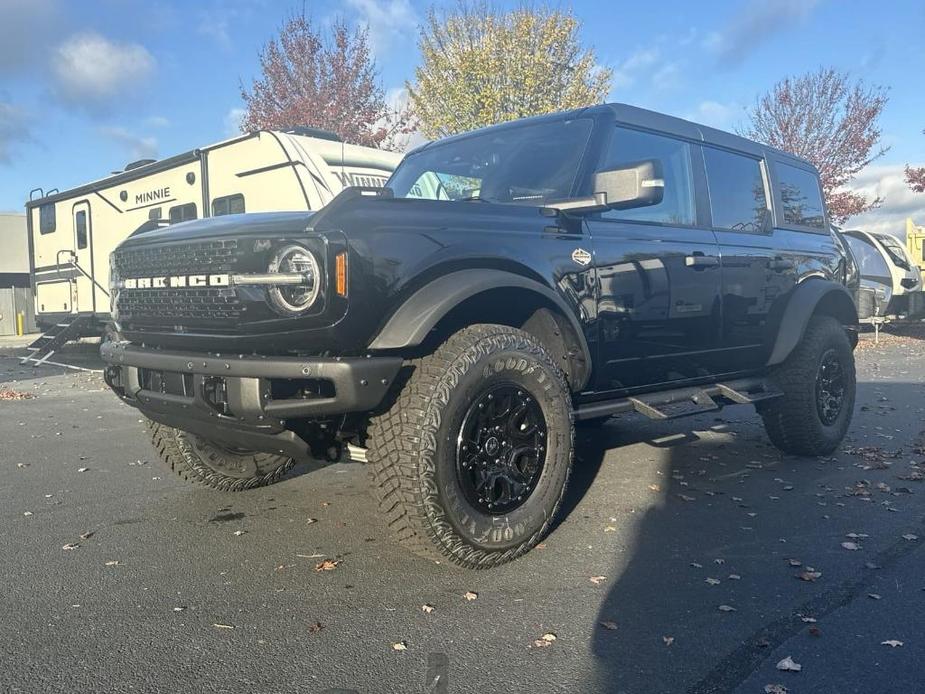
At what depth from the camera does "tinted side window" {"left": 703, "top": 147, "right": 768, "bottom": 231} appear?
488cm

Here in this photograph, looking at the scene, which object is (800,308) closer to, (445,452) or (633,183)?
(633,183)

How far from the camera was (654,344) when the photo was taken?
13.7 ft

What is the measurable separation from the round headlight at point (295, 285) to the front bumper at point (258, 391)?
0.66ft

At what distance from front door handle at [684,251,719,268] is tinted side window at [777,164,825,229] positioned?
4.39 ft

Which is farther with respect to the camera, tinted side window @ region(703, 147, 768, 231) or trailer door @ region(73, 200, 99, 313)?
trailer door @ region(73, 200, 99, 313)

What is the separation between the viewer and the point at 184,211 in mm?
9727

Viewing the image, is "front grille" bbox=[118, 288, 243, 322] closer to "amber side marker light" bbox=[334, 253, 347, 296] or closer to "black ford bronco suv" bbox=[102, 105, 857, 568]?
"black ford bronco suv" bbox=[102, 105, 857, 568]

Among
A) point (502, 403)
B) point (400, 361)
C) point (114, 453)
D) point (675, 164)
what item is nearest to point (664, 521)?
point (502, 403)

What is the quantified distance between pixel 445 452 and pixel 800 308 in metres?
3.21

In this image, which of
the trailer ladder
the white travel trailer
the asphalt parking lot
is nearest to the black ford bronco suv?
the asphalt parking lot

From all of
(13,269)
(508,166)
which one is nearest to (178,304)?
(508,166)

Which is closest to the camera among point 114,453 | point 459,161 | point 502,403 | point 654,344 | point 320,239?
point 320,239

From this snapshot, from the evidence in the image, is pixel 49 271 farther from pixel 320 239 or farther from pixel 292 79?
pixel 320 239

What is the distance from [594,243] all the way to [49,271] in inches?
446
